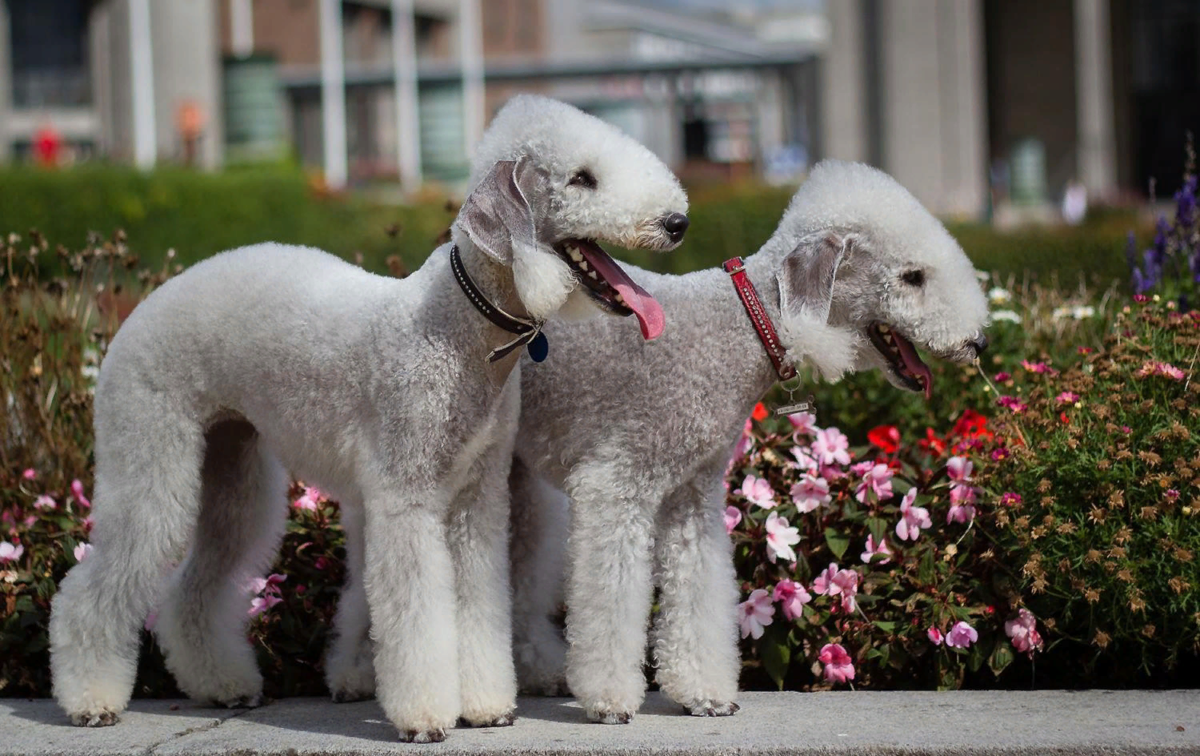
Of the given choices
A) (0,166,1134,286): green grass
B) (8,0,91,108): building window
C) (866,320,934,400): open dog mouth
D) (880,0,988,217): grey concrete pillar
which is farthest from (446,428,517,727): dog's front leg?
(8,0,91,108): building window

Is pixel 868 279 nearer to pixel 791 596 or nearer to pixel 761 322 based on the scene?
pixel 761 322

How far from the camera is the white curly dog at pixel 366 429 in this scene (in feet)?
11.5

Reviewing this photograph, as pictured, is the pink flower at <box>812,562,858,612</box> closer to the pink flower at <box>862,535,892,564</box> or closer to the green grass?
the pink flower at <box>862,535,892,564</box>

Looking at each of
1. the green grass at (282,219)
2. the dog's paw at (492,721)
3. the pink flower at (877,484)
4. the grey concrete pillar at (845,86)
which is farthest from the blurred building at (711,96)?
the dog's paw at (492,721)

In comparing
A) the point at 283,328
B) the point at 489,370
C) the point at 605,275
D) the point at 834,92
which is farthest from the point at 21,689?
the point at 834,92

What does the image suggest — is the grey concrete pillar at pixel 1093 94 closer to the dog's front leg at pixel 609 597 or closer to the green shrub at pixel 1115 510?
the green shrub at pixel 1115 510

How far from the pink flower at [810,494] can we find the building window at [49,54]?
31.2m

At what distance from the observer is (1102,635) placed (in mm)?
3975

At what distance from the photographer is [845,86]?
952 inches

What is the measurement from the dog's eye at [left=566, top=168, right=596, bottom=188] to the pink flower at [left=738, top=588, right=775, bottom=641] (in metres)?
1.49

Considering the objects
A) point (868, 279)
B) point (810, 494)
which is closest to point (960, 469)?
point (810, 494)

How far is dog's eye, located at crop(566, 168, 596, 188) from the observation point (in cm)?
347

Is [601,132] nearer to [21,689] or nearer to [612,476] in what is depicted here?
[612,476]

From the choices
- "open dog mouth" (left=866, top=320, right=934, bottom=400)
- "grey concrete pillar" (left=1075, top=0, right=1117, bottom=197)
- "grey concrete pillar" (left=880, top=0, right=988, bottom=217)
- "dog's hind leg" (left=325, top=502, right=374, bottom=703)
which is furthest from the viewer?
"grey concrete pillar" (left=1075, top=0, right=1117, bottom=197)
